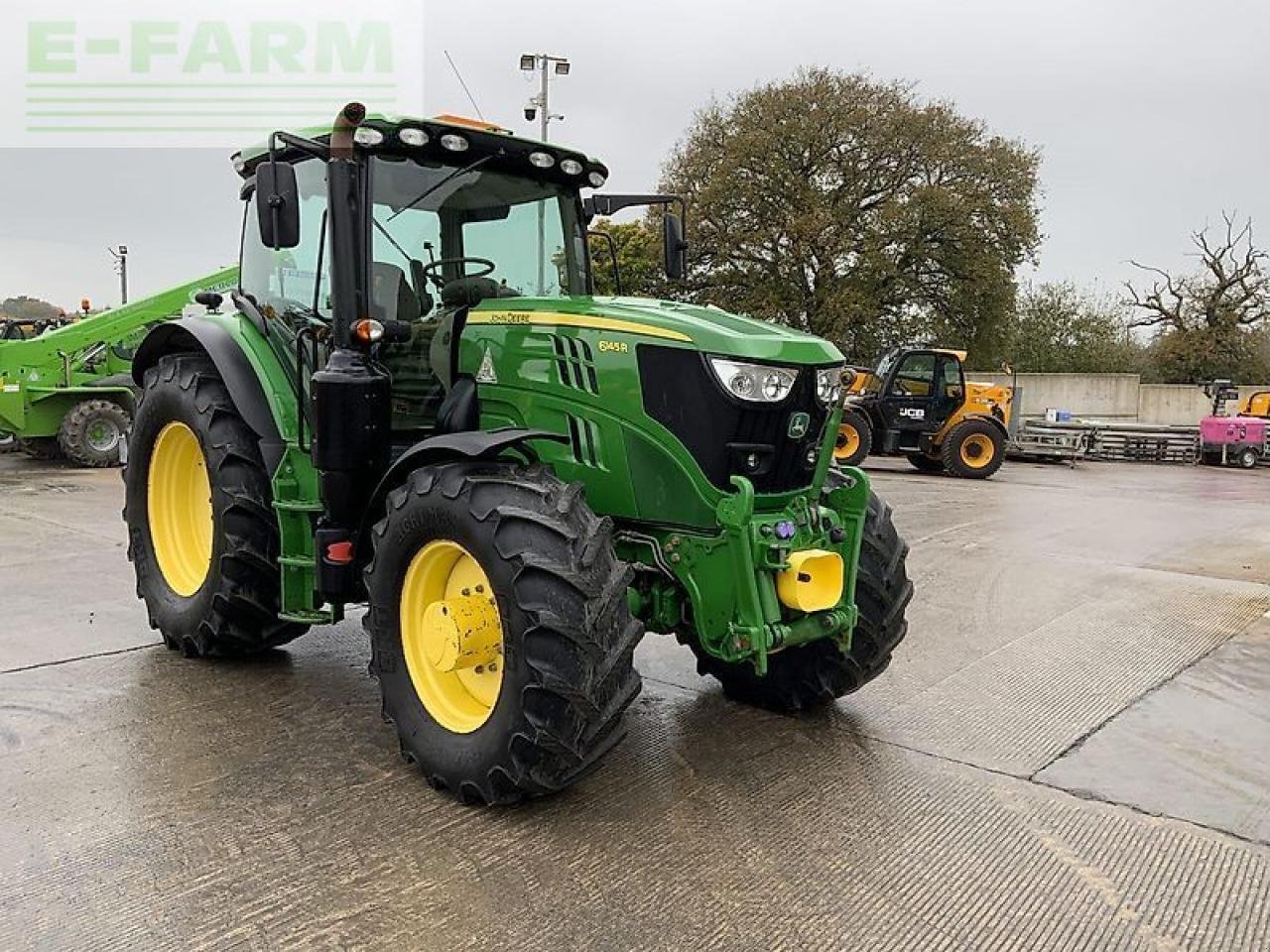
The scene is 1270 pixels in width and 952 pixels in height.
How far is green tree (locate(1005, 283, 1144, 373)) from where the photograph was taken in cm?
3553

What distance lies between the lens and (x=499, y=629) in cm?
351

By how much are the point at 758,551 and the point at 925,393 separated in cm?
1426

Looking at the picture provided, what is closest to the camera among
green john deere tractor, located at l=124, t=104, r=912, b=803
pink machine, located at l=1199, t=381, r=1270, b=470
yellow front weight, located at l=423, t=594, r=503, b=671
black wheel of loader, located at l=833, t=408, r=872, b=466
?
green john deere tractor, located at l=124, t=104, r=912, b=803

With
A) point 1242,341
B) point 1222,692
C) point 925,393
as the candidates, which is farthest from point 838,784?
point 1242,341

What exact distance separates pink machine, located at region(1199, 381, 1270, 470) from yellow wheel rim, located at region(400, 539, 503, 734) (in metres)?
20.0

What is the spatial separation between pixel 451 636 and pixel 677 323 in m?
1.30

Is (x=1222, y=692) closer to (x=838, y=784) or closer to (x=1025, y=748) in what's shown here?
(x=1025, y=748)

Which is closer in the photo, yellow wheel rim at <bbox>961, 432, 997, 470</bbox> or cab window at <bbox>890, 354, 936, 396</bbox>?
→ yellow wheel rim at <bbox>961, 432, 997, 470</bbox>

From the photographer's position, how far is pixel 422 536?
Result: 3580 millimetres

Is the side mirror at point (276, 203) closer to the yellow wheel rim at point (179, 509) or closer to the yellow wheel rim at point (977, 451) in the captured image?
the yellow wheel rim at point (179, 509)

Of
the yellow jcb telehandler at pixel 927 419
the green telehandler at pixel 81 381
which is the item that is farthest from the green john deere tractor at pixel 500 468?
the yellow jcb telehandler at pixel 927 419

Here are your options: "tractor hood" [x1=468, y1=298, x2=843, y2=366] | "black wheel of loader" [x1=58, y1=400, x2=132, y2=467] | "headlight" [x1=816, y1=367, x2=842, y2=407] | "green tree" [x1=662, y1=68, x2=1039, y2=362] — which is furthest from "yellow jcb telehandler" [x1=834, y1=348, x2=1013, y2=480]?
"tractor hood" [x1=468, y1=298, x2=843, y2=366]

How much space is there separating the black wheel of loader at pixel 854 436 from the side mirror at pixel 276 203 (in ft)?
44.0

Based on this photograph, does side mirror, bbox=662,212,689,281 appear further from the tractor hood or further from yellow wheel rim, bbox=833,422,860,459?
yellow wheel rim, bbox=833,422,860,459
